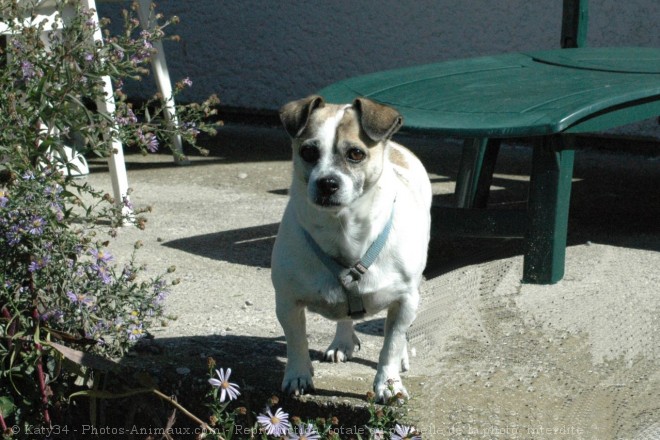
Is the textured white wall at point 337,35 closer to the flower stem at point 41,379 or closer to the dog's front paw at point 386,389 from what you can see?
the dog's front paw at point 386,389

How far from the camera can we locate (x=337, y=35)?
8445mm

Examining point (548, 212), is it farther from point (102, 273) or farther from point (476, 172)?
point (102, 273)

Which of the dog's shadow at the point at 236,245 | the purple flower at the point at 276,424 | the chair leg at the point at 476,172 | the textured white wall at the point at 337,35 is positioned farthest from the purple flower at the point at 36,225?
the textured white wall at the point at 337,35

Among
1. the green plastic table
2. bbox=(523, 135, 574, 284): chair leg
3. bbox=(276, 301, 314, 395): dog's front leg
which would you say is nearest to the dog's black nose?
bbox=(276, 301, 314, 395): dog's front leg

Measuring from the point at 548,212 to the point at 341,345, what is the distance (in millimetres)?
1236

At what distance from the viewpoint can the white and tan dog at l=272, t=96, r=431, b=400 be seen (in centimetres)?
298

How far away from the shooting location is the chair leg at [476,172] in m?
5.21

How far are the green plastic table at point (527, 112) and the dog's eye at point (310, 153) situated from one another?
4.26ft

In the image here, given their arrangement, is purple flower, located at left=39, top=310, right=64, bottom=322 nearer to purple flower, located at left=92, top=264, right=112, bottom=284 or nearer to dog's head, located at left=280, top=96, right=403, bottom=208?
purple flower, located at left=92, top=264, right=112, bottom=284

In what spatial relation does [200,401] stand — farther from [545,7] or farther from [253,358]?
[545,7]

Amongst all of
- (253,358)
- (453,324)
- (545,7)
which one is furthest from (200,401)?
(545,7)

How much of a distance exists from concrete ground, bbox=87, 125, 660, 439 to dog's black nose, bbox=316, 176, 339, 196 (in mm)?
655

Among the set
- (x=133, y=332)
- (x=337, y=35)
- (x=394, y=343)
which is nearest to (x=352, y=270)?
(x=394, y=343)

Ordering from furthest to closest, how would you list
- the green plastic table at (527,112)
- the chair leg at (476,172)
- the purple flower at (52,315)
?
1. the chair leg at (476,172)
2. the green plastic table at (527,112)
3. the purple flower at (52,315)
